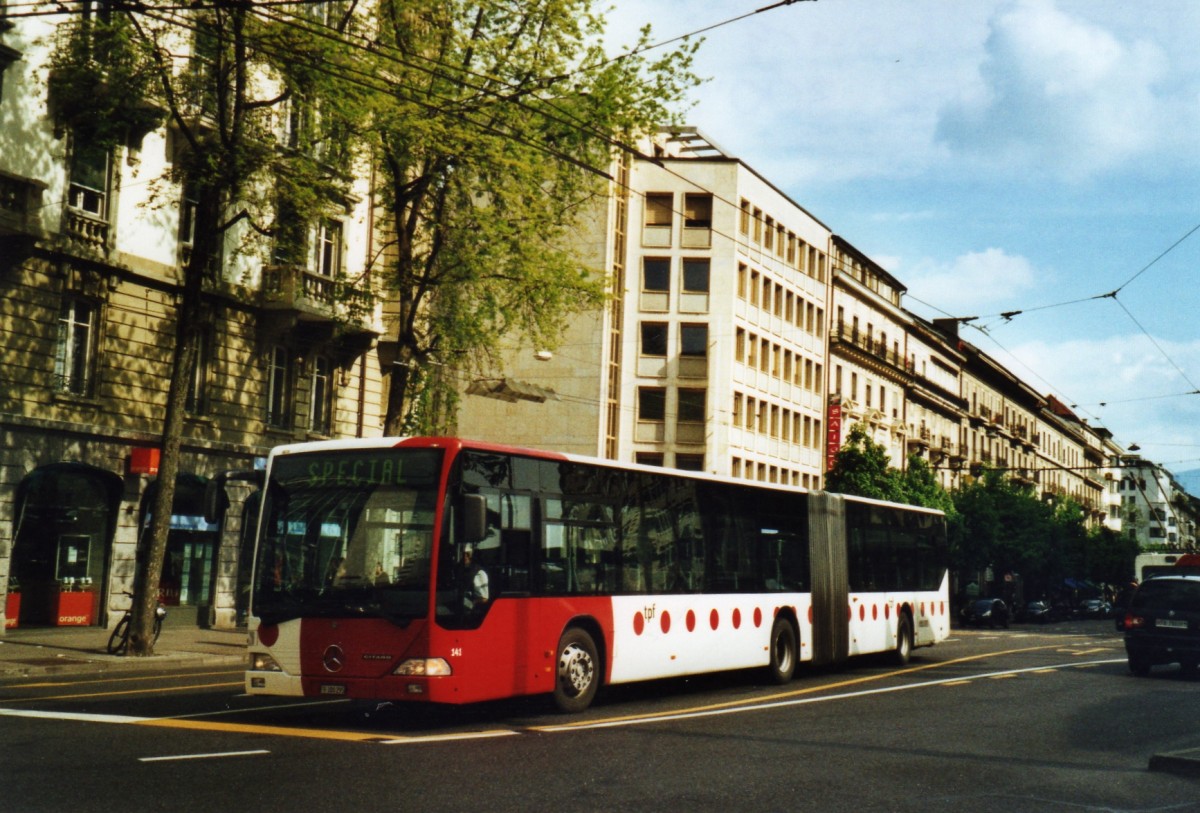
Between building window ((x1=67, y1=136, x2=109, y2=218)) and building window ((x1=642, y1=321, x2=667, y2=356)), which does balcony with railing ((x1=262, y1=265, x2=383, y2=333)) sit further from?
building window ((x1=642, y1=321, x2=667, y2=356))

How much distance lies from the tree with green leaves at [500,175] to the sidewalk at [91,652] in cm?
574

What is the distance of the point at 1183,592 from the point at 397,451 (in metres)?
17.3

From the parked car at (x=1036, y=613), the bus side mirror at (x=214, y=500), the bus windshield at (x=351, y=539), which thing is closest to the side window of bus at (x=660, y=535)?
the bus windshield at (x=351, y=539)

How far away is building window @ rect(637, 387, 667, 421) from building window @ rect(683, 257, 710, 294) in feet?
15.4

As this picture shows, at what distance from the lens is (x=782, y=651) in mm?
21094

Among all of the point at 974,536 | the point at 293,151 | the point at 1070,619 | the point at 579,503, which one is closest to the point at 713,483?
the point at 579,503

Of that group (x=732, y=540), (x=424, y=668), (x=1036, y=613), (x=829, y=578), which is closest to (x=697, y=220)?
(x=1036, y=613)

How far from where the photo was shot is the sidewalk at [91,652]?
2144 centimetres

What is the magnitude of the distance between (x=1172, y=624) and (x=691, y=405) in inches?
1525

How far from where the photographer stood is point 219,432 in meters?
32.0

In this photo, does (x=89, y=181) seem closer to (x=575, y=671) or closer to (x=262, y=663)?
(x=262, y=663)

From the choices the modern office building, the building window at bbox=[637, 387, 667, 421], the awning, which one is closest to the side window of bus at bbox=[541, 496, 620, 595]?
the awning

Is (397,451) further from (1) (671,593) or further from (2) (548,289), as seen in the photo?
(2) (548,289)

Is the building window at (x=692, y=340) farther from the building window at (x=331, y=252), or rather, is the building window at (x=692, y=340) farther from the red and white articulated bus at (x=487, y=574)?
the red and white articulated bus at (x=487, y=574)
